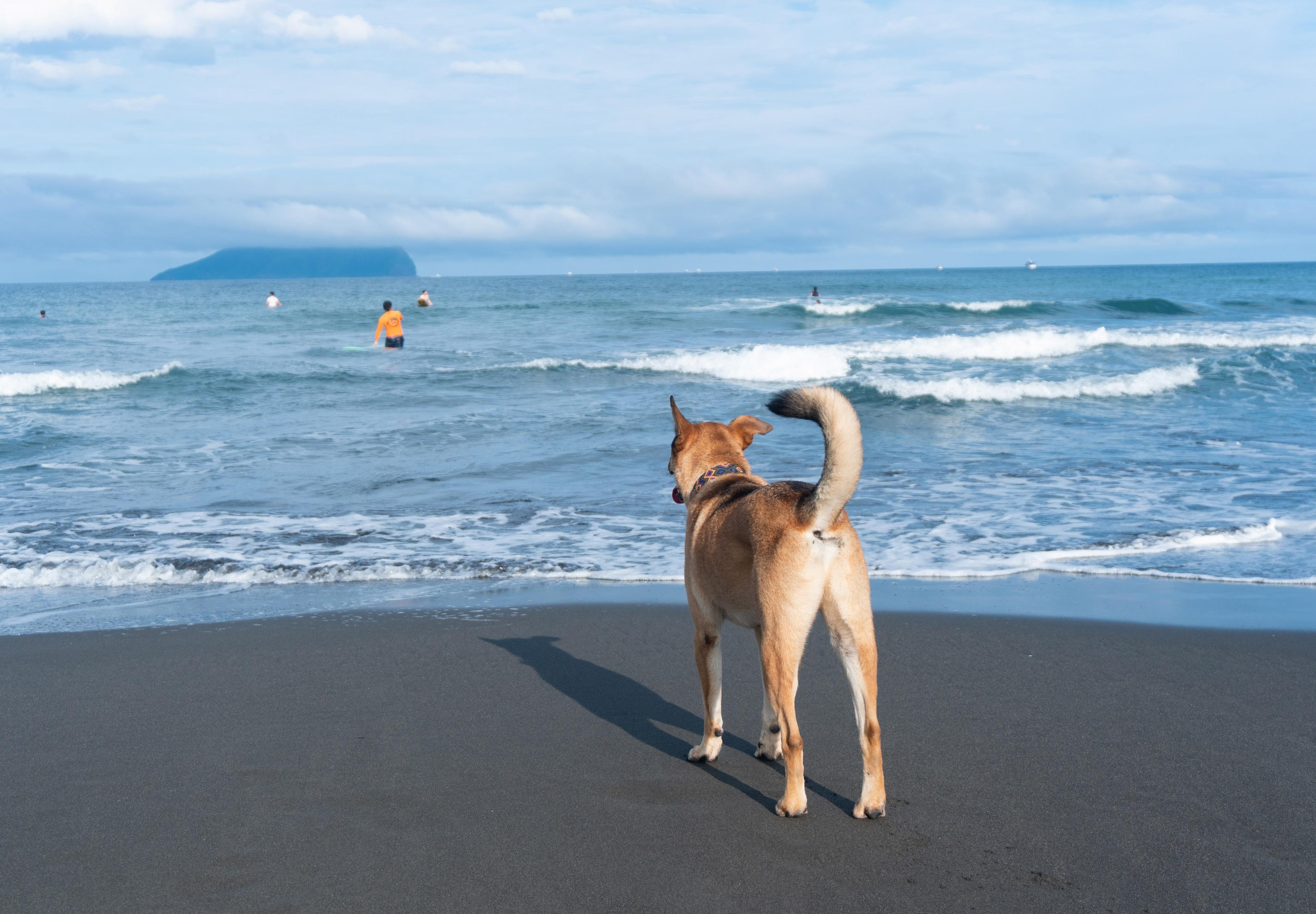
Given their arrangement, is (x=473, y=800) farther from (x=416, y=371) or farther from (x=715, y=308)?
(x=715, y=308)

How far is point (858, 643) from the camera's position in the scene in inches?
127

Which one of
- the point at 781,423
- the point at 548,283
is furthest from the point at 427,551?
the point at 548,283

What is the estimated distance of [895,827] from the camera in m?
3.33

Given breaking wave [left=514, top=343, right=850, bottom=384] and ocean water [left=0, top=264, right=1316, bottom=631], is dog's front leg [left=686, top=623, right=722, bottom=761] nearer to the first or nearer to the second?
ocean water [left=0, top=264, right=1316, bottom=631]

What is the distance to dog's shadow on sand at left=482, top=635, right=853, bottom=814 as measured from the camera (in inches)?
147

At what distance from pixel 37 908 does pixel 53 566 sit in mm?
4967

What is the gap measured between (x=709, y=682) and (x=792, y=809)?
0.63 metres

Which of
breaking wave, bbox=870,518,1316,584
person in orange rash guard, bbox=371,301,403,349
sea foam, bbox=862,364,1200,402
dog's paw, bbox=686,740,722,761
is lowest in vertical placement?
breaking wave, bbox=870,518,1316,584

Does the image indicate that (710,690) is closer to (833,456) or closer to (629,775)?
(629,775)

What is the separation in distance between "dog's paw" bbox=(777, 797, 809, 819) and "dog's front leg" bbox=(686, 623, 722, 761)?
49 cm

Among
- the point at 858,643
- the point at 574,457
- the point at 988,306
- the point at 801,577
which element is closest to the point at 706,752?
the point at 858,643

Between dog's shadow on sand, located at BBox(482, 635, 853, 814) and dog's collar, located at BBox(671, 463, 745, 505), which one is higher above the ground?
dog's collar, located at BBox(671, 463, 745, 505)

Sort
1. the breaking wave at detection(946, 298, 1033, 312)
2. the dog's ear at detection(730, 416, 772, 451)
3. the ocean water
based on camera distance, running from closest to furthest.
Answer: the dog's ear at detection(730, 416, 772, 451) < the ocean water < the breaking wave at detection(946, 298, 1033, 312)

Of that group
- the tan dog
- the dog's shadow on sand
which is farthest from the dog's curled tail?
the dog's shadow on sand
